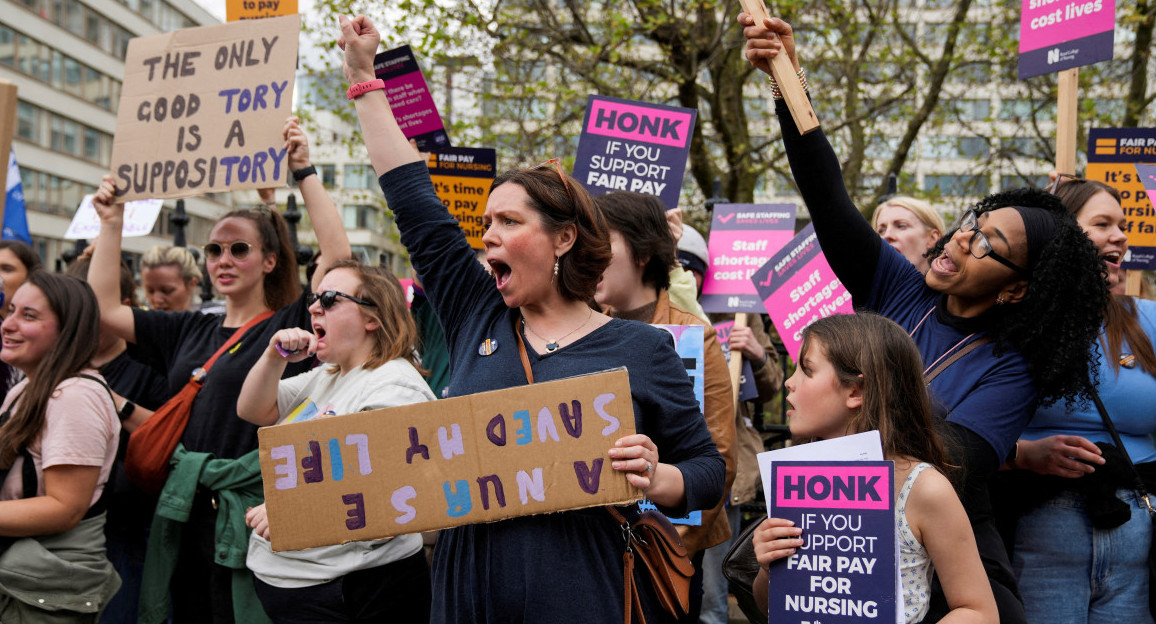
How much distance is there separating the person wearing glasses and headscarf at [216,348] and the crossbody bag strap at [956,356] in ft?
7.58

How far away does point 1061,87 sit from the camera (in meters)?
4.42

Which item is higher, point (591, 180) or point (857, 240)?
point (591, 180)

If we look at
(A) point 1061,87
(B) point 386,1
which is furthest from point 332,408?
(B) point 386,1

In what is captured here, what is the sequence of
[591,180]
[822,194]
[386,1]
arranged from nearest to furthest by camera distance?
[822,194]
[591,180]
[386,1]

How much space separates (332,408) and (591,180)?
208cm

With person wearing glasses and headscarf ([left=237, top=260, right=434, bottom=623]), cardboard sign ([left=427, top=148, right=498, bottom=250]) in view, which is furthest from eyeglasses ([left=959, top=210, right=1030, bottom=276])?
cardboard sign ([left=427, top=148, right=498, bottom=250])

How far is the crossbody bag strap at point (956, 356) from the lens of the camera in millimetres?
2721

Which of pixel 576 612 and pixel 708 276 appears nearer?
pixel 576 612

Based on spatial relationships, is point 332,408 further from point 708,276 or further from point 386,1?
point 386,1

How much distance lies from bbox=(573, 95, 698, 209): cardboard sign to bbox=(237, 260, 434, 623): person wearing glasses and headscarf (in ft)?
5.09

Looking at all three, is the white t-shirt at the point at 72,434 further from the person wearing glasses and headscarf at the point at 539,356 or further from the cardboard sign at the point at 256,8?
the cardboard sign at the point at 256,8

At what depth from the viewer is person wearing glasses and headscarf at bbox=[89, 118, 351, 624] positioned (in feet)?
11.9

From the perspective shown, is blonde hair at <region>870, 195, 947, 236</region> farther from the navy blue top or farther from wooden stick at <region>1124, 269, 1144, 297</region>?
the navy blue top

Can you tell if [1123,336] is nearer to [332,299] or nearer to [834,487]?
[834,487]
